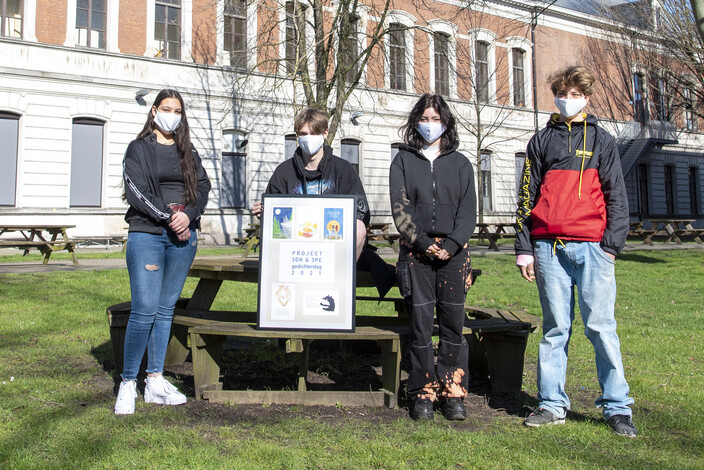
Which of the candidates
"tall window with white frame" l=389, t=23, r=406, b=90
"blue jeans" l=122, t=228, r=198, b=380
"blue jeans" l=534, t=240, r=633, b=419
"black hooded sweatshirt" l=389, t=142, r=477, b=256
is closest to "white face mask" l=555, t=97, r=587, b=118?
"black hooded sweatshirt" l=389, t=142, r=477, b=256

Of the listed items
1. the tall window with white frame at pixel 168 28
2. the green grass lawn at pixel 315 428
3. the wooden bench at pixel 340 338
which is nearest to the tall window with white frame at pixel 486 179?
the tall window with white frame at pixel 168 28

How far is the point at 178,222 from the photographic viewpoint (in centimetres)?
405

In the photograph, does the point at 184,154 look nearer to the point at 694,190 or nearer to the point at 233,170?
the point at 233,170

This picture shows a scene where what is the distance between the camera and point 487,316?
16.7 feet

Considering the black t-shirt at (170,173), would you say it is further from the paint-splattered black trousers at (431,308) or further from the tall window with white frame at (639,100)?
the tall window with white frame at (639,100)

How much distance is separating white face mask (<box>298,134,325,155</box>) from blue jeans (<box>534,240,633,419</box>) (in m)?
1.74

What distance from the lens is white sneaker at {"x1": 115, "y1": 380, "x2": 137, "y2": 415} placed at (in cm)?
389

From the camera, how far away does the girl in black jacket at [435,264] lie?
3.91 m

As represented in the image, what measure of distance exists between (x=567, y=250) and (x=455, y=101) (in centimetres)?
2638

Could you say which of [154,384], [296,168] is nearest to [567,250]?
[296,168]

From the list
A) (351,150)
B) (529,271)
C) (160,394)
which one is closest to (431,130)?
(529,271)

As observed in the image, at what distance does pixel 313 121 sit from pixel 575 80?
183cm

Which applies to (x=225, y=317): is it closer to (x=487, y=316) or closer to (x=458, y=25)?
(x=487, y=316)

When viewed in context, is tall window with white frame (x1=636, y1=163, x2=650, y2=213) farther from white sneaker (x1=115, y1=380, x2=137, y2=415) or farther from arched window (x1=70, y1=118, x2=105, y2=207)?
white sneaker (x1=115, y1=380, x2=137, y2=415)
